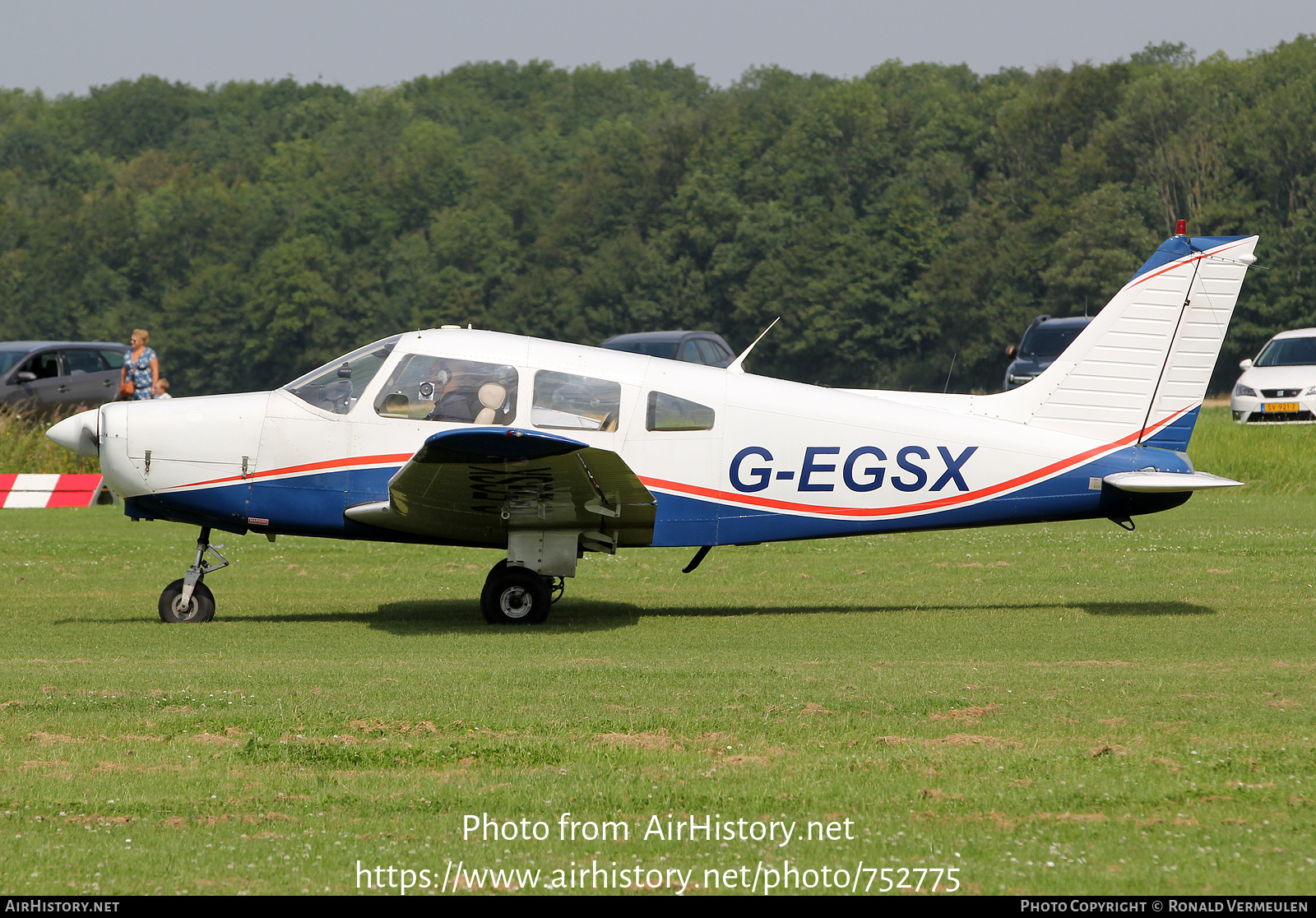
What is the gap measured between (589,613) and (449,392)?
2.27 m

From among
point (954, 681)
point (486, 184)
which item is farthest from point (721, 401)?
point (486, 184)

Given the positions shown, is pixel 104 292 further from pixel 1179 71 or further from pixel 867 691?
pixel 867 691

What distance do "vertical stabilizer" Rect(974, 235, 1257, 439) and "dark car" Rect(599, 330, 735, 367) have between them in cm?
1535

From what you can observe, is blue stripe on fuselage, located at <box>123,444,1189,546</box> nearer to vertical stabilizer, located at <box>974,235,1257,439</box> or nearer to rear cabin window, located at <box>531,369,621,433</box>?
vertical stabilizer, located at <box>974,235,1257,439</box>

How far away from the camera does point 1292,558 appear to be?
42.3 ft

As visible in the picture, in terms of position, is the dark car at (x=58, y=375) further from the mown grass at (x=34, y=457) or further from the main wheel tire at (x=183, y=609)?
the main wheel tire at (x=183, y=609)

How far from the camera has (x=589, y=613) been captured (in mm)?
10969

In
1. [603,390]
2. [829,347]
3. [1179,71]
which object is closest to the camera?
[603,390]

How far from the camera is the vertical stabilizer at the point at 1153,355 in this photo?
33.7 ft

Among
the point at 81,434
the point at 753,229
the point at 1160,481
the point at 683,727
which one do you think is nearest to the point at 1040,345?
the point at 1160,481

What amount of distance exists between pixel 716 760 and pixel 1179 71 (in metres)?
70.7

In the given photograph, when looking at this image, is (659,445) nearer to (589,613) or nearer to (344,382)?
(589,613)

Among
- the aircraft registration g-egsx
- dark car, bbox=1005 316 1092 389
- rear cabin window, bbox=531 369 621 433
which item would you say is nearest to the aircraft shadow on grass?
the aircraft registration g-egsx

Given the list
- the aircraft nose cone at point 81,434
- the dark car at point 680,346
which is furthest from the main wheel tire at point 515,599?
the dark car at point 680,346
